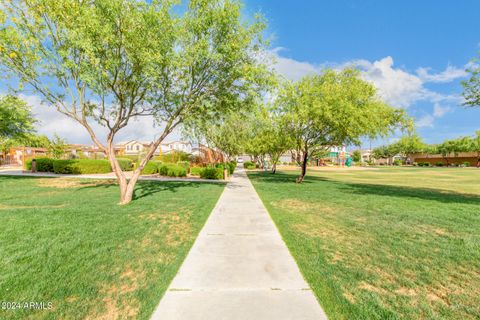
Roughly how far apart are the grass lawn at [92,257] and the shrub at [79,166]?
17.4m

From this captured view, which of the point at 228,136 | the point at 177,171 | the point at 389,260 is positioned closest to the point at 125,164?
the point at 177,171

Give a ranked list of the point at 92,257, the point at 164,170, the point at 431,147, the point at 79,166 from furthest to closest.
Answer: the point at 431,147, the point at 79,166, the point at 164,170, the point at 92,257

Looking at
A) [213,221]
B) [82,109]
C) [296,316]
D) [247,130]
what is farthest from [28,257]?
[247,130]

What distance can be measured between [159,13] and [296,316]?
1035cm

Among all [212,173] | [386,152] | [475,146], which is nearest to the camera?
[212,173]

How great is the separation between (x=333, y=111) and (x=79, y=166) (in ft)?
82.5

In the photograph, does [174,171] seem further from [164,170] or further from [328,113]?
[328,113]

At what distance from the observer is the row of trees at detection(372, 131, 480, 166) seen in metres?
62.1

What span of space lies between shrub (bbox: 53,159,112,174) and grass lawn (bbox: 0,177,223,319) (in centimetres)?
1738

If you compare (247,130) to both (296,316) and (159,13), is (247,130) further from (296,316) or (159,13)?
(296,316)

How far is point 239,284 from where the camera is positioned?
3.44m

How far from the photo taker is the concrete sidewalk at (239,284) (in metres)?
2.83

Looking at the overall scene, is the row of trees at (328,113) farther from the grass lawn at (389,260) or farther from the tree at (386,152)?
the tree at (386,152)

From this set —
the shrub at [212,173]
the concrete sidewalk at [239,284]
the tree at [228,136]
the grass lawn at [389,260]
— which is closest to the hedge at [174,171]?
the shrub at [212,173]
